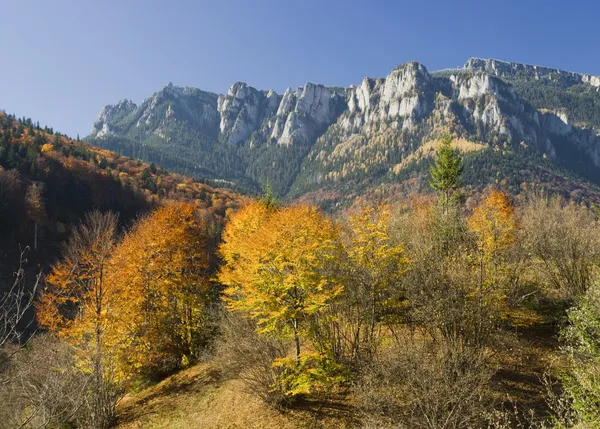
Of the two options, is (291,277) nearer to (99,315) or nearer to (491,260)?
(491,260)

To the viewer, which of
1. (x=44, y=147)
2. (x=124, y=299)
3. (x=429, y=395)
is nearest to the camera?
(x=429, y=395)

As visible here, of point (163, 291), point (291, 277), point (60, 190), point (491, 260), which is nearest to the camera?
point (291, 277)

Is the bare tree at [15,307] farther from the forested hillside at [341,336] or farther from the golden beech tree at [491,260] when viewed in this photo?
the golden beech tree at [491,260]

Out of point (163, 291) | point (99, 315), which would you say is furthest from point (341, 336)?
point (99, 315)

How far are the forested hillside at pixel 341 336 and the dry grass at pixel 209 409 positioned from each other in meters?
0.11

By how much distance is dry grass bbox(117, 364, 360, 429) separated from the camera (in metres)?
17.2

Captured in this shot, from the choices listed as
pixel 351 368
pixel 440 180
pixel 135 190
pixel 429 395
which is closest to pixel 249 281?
pixel 351 368

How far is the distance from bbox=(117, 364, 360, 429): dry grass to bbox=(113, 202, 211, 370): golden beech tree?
2514 mm

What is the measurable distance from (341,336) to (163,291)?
49.3 feet

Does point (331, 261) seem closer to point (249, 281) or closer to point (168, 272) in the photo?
point (249, 281)

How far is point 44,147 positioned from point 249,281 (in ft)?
342

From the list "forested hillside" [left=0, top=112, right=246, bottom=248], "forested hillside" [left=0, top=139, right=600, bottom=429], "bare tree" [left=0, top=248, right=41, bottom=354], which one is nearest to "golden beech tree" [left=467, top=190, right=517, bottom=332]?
"forested hillside" [left=0, top=139, right=600, bottom=429]

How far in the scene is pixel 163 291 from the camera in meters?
27.3

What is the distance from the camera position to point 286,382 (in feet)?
59.4
